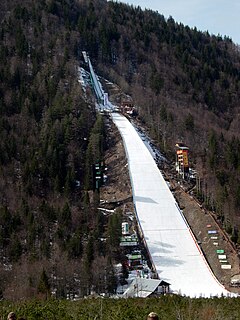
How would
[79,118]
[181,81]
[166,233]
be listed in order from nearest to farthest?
[166,233] → [79,118] → [181,81]

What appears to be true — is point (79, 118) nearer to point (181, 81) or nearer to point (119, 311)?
point (181, 81)

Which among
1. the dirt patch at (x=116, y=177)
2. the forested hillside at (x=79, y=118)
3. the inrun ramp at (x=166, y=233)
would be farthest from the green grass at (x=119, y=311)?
the dirt patch at (x=116, y=177)

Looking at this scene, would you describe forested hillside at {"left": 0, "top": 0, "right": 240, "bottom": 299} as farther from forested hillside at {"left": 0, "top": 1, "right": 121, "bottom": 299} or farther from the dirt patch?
the dirt patch

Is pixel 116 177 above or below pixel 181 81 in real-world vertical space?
below

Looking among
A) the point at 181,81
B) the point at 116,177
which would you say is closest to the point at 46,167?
the point at 116,177

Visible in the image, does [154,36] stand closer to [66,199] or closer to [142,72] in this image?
[142,72]

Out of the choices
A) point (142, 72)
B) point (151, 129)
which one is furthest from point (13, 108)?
point (142, 72)
